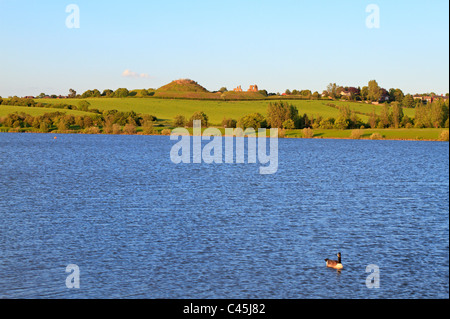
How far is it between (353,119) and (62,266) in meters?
169

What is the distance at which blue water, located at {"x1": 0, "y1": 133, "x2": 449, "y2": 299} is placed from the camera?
933 inches

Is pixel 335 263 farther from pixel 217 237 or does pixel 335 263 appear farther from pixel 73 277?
pixel 73 277

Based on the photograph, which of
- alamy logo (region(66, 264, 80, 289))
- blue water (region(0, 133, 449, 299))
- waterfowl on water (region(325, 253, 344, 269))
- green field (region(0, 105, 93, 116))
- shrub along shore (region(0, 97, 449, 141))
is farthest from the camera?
green field (region(0, 105, 93, 116))

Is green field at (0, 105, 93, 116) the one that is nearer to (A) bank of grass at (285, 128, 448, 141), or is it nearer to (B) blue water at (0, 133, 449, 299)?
(A) bank of grass at (285, 128, 448, 141)

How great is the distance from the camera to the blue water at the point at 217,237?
23703 mm

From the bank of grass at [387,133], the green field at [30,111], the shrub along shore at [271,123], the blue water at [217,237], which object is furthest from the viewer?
the green field at [30,111]

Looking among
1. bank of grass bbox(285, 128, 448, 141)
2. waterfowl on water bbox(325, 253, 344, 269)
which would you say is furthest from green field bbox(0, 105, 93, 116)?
waterfowl on water bbox(325, 253, 344, 269)

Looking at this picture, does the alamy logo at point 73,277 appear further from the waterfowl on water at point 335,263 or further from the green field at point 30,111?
the green field at point 30,111

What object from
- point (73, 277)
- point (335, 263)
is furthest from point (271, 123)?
point (73, 277)

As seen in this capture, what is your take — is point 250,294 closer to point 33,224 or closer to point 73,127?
point 33,224

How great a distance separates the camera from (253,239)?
32.0 metres

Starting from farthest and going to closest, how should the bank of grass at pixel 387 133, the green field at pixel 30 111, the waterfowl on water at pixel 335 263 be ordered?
1. the green field at pixel 30 111
2. the bank of grass at pixel 387 133
3. the waterfowl on water at pixel 335 263

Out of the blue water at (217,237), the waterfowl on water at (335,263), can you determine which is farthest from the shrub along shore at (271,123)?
the waterfowl on water at (335,263)

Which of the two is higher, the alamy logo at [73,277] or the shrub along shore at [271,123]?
the shrub along shore at [271,123]
